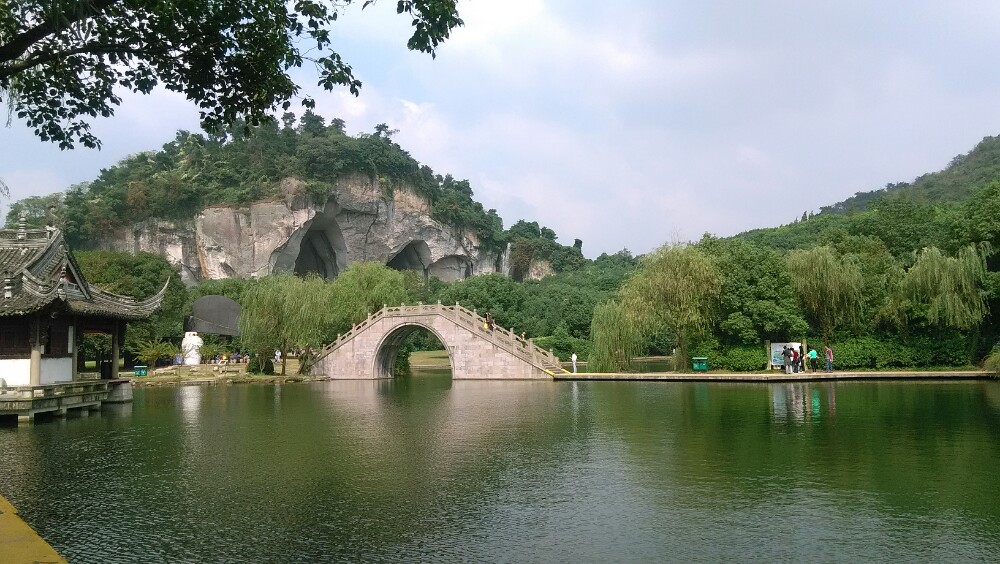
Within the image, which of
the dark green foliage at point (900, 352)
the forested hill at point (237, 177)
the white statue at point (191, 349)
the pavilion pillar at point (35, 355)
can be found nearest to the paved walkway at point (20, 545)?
the pavilion pillar at point (35, 355)

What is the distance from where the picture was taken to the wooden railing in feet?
105

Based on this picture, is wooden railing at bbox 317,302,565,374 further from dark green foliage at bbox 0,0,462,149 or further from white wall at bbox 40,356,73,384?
dark green foliage at bbox 0,0,462,149

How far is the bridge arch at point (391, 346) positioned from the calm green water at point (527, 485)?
18545mm

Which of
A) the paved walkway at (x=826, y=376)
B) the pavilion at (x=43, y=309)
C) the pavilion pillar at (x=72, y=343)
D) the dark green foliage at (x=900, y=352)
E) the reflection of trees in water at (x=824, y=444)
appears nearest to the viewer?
the reflection of trees in water at (x=824, y=444)

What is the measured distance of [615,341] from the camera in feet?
102

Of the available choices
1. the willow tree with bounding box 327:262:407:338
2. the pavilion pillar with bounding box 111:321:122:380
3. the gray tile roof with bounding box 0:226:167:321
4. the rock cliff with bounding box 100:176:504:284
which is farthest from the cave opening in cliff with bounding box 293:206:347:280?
the gray tile roof with bounding box 0:226:167:321

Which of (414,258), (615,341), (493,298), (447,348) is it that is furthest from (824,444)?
(414,258)

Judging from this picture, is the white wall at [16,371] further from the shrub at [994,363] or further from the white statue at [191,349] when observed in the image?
the shrub at [994,363]

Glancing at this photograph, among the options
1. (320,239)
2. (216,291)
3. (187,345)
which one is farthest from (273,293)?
(320,239)

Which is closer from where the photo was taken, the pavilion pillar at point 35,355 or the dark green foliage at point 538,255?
the pavilion pillar at point 35,355

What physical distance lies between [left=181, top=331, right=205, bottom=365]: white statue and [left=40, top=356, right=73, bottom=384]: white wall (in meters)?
23.3

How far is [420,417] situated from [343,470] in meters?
6.80

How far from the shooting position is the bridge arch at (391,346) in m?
34.8

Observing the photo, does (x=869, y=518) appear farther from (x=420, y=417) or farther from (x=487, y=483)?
(x=420, y=417)
